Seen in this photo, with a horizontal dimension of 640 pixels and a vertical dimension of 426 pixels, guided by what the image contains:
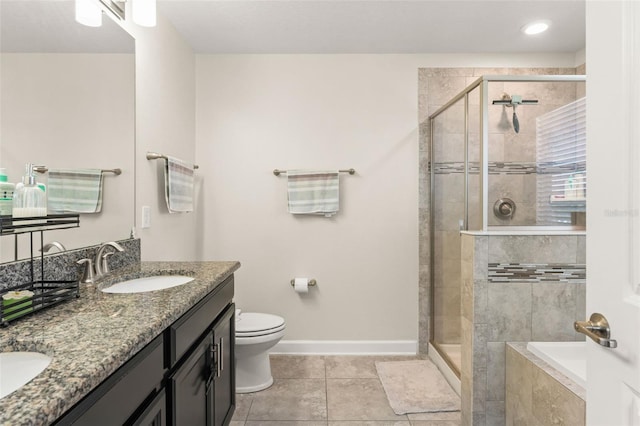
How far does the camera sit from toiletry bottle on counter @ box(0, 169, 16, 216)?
3.64 ft

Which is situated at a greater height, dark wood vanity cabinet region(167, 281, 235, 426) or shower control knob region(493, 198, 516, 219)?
shower control knob region(493, 198, 516, 219)

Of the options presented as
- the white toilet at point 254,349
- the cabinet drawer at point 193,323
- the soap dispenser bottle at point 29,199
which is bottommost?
the white toilet at point 254,349

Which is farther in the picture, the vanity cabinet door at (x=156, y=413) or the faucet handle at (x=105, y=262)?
the faucet handle at (x=105, y=262)

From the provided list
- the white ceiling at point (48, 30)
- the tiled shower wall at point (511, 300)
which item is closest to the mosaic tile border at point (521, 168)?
the tiled shower wall at point (511, 300)

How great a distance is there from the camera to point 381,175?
3012mm

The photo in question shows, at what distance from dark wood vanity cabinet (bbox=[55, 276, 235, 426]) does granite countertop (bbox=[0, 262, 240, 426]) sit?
49mm

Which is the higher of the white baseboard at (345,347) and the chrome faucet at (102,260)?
the chrome faucet at (102,260)

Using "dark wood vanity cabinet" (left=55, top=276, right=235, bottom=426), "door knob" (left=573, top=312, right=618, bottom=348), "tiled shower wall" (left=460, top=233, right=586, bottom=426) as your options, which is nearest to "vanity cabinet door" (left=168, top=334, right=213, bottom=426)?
"dark wood vanity cabinet" (left=55, top=276, right=235, bottom=426)

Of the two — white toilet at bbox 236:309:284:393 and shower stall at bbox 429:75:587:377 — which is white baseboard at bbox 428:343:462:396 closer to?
shower stall at bbox 429:75:587:377

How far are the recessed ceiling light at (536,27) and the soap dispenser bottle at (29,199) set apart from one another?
2.89 m

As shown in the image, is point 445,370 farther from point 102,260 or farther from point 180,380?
point 102,260

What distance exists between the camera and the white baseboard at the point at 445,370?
2.35 meters

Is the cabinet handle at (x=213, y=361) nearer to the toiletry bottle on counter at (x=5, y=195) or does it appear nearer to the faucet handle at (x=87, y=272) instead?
the faucet handle at (x=87, y=272)

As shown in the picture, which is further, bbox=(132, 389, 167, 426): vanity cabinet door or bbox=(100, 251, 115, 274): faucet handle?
bbox=(100, 251, 115, 274): faucet handle
